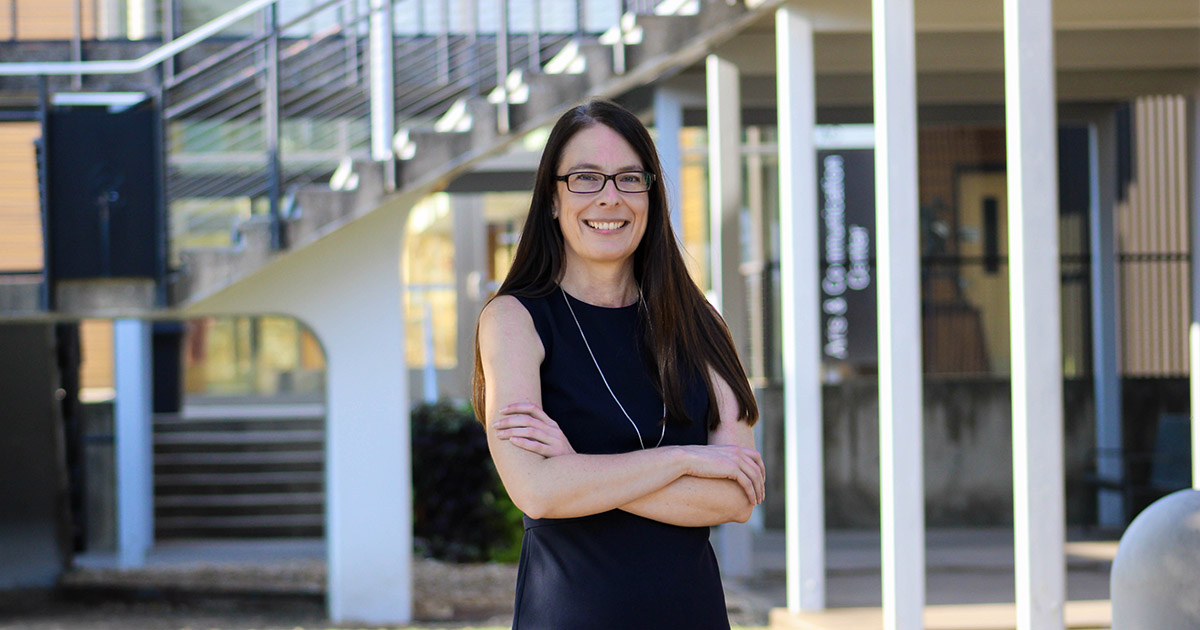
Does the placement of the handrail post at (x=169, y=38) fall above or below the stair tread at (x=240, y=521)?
above

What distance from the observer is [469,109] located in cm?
764

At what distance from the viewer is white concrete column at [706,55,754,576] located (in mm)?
8242

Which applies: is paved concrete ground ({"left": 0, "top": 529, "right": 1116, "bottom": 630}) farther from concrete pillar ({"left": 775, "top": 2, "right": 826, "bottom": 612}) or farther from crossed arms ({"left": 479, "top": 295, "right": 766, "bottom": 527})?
crossed arms ({"left": 479, "top": 295, "right": 766, "bottom": 527})

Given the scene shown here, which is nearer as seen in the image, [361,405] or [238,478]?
[361,405]

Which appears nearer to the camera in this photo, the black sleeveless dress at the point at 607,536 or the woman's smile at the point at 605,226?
the black sleeveless dress at the point at 607,536

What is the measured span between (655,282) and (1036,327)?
3.43 meters

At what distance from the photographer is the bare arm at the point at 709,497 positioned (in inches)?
81.9

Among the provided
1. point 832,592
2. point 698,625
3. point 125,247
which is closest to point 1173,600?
point 698,625

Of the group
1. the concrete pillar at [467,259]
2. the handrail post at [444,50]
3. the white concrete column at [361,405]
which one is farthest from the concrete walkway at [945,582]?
the concrete pillar at [467,259]

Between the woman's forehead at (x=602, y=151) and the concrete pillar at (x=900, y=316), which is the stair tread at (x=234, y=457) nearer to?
the concrete pillar at (x=900, y=316)

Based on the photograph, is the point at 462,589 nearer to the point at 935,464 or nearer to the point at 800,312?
the point at 800,312

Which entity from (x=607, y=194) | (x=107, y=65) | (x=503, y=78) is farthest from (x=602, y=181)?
(x=107, y=65)

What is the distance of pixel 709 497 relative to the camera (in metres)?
2.11

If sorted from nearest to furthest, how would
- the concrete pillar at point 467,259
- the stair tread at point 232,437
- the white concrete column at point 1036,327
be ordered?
1. the white concrete column at point 1036,327
2. the stair tread at point 232,437
3. the concrete pillar at point 467,259
